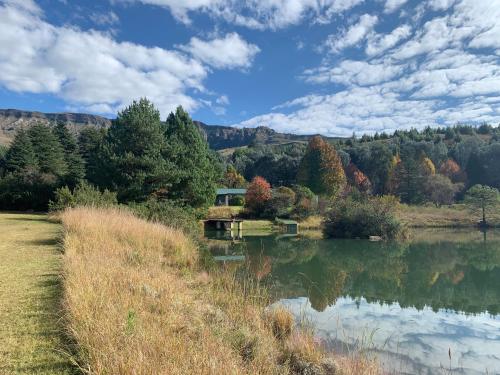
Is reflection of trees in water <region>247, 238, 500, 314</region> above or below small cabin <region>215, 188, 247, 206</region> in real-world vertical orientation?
below

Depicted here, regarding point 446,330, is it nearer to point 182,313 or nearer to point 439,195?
point 182,313

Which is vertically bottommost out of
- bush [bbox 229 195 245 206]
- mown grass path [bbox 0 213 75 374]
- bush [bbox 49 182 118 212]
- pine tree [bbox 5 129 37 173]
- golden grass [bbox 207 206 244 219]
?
golden grass [bbox 207 206 244 219]

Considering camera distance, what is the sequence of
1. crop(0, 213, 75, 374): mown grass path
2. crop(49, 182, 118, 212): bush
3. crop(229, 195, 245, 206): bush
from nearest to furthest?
crop(0, 213, 75, 374): mown grass path → crop(49, 182, 118, 212): bush → crop(229, 195, 245, 206): bush

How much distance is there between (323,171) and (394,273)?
3723cm

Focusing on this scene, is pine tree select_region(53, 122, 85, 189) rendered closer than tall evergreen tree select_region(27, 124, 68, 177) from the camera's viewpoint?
No

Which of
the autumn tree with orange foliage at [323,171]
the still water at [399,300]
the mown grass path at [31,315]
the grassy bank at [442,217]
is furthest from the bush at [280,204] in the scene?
the mown grass path at [31,315]

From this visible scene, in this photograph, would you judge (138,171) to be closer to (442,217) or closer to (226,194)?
(226,194)

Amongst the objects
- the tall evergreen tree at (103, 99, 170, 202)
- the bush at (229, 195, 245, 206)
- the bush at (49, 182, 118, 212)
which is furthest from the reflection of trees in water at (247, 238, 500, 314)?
the bush at (229, 195, 245, 206)

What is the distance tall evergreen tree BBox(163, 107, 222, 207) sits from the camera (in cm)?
2466

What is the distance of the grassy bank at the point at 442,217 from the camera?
134 ft

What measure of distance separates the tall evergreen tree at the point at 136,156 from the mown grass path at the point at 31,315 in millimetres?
13693

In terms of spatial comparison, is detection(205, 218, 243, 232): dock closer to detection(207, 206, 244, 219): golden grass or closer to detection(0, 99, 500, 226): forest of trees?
detection(207, 206, 244, 219): golden grass

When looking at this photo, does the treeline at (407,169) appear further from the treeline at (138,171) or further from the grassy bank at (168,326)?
the grassy bank at (168,326)

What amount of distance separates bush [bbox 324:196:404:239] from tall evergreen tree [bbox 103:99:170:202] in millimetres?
14980
